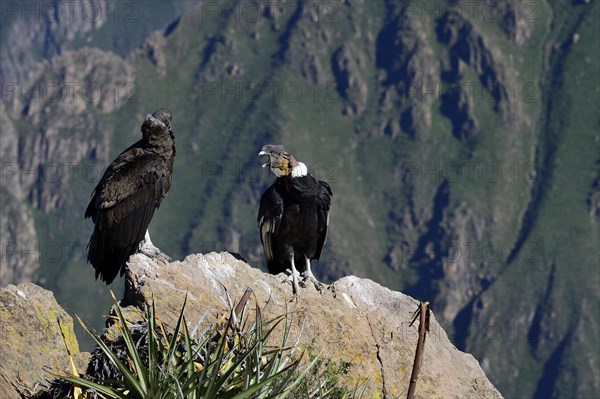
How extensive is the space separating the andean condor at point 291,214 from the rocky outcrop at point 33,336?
5474mm

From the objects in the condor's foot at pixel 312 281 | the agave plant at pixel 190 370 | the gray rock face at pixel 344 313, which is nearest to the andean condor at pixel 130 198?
the gray rock face at pixel 344 313

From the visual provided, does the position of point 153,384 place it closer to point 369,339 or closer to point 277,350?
point 277,350

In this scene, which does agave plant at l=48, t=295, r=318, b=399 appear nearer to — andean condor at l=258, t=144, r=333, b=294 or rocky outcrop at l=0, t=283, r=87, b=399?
rocky outcrop at l=0, t=283, r=87, b=399

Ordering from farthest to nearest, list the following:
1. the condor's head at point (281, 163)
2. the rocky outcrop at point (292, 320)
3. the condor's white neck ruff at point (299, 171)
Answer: the condor's white neck ruff at point (299, 171) < the condor's head at point (281, 163) < the rocky outcrop at point (292, 320)

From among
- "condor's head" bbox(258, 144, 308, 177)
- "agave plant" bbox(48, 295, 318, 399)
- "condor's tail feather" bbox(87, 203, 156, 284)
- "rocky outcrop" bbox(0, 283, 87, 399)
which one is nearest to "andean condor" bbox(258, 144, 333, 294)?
"condor's head" bbox(258, 144, 308, 177)

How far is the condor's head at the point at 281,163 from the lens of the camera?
22.0 m

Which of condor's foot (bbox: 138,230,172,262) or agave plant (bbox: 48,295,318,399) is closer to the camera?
agave plant (bbox: 48,295,318,399)

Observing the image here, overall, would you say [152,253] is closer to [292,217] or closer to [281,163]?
[281,163]

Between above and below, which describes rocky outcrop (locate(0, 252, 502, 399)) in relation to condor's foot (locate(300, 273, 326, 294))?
below

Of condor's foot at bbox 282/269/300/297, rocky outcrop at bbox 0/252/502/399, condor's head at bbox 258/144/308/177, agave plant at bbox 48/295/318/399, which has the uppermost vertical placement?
condor's head at bbox 258/144/308/177

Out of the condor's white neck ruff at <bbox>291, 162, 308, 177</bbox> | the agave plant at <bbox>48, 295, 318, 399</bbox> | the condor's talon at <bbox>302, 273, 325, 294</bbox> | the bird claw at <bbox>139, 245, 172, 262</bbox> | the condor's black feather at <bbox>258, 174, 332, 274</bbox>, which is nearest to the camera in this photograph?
the agave plant at <bbox>48, 295, 318, 399</bbox>

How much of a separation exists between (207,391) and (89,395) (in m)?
1.68

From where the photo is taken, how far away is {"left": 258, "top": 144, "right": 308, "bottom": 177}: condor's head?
22.0 meters

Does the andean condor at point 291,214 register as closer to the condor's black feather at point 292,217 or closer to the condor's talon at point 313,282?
the condor's black feather at point 292,217
